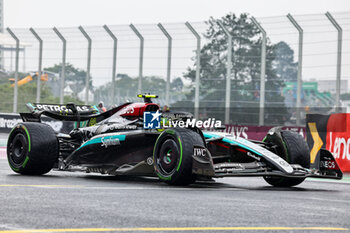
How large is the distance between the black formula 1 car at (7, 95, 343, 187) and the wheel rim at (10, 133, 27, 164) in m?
0.02

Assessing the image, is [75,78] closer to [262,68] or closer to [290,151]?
[262,68]

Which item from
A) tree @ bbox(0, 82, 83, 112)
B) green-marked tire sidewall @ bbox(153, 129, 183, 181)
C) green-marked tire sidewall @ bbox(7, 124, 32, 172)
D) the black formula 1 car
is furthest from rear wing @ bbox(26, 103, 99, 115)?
tree @ bbox(0, 82, 83, 112)

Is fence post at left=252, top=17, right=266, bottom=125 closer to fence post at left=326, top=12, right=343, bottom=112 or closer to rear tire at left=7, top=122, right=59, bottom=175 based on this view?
fence post at left=326, top=12, right=343, bottom=112

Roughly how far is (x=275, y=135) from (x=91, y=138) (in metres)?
2.96

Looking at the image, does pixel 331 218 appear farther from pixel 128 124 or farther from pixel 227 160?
pixel 128 124

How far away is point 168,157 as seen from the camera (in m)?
9.91

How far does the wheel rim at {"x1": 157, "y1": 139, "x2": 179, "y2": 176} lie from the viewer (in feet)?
31.8

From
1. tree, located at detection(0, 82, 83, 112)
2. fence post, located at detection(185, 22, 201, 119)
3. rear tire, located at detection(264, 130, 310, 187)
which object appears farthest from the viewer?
tree, located at detection(0, 82, 83, 112)

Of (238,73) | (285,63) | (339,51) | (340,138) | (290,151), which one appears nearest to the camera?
(290,151)

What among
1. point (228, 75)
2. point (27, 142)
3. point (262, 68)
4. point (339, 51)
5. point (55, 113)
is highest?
point (339, 51)

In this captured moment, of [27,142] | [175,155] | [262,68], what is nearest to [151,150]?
[175,155]

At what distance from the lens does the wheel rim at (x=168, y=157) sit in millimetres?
9695

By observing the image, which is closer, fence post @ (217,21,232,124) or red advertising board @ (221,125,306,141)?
red advertising board @ (221,125,306,141)

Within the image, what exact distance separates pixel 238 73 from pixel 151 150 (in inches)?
513
